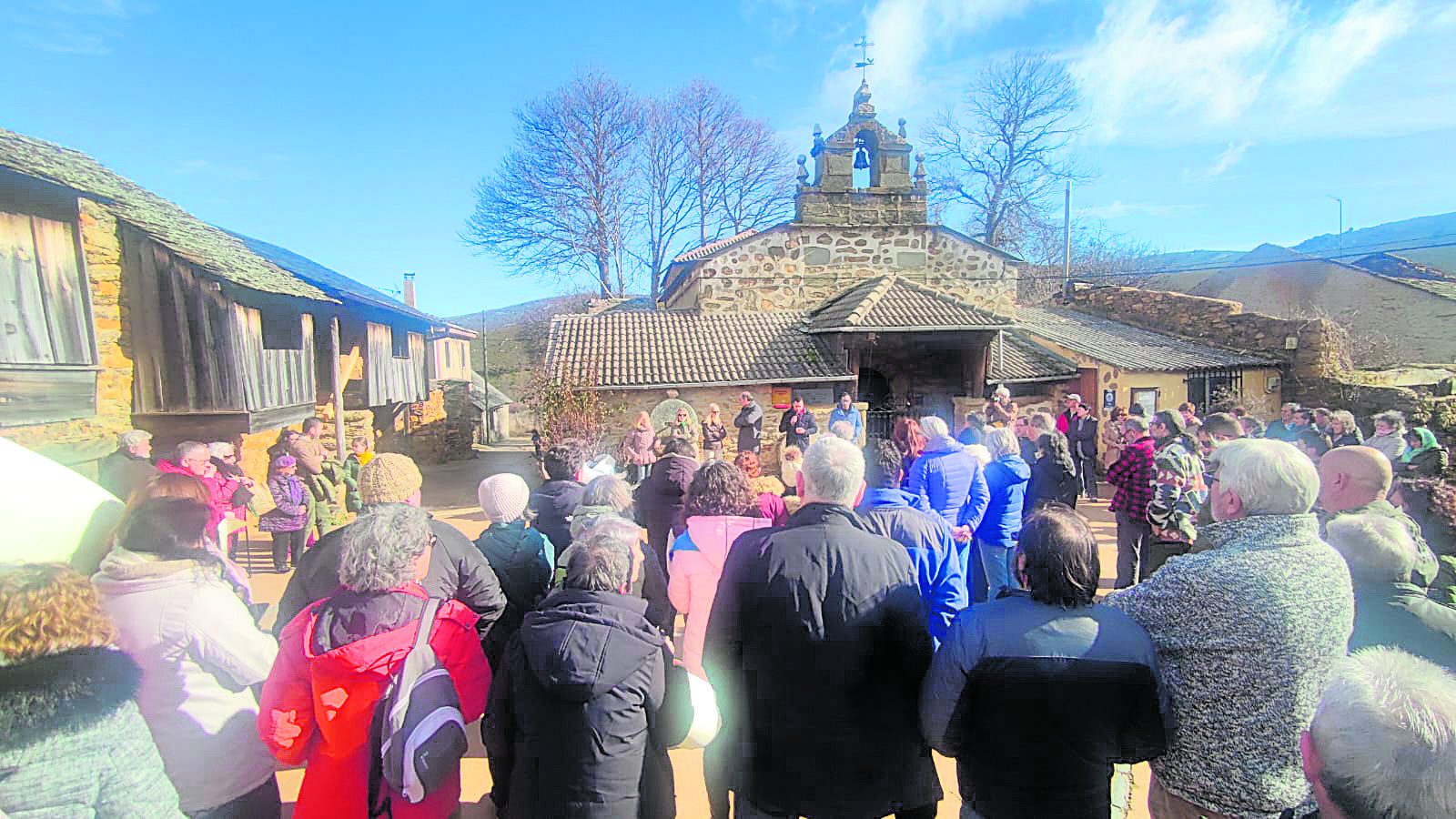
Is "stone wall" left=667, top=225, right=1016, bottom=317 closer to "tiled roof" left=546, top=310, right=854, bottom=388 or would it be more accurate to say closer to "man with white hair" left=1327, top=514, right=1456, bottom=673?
"tiled roof" left=546, top=310, right=854, bottom=388

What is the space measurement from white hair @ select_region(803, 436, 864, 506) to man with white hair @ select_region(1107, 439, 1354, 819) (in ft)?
3.11

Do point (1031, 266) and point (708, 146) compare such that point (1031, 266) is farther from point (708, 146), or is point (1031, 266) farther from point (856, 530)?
point (856, 530)

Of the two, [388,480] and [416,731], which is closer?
[416,731]

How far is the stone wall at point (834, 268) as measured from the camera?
15.0 meters

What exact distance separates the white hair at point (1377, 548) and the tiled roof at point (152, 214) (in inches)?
346

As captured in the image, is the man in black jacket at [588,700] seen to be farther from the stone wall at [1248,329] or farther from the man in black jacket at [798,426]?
the stone wall at [1248,329]

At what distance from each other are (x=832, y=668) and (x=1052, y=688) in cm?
62

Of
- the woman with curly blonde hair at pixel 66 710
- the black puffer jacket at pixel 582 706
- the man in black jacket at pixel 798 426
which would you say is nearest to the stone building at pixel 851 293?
the man in black jacket at pixel 798 426

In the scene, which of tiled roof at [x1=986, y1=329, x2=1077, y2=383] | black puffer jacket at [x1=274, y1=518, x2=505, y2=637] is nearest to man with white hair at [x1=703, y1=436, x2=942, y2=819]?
black puffer jacket at [x1=274, y1=518, x2=505, y2=637]

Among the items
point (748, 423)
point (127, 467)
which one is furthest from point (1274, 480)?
point (748, 423)

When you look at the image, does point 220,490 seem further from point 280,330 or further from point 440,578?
point 440,578

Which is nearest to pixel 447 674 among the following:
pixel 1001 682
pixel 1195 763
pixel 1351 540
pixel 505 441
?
pixel 1001 682

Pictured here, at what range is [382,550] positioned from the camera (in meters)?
2.17

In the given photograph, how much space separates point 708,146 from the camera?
28453 millimetres
